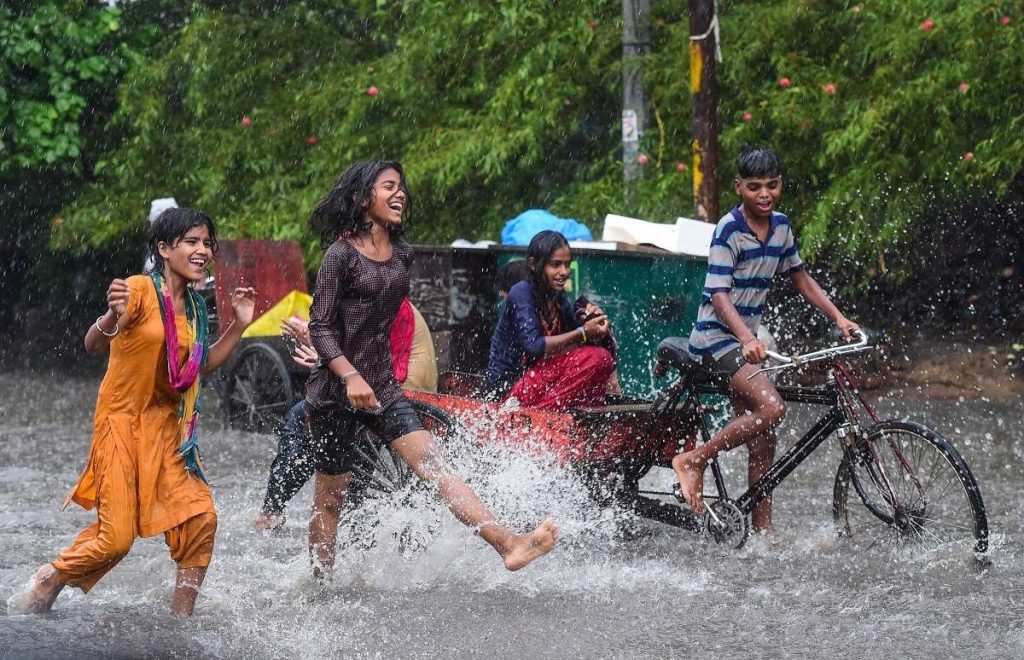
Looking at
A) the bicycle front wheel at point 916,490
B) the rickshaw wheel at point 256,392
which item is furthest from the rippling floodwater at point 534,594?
the rickshaw wheel at point 256,392

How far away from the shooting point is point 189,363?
534 centimetres

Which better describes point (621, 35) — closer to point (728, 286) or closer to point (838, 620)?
point (728, 286)

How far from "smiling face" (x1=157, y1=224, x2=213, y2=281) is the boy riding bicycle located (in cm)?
223

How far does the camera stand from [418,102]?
1412cm

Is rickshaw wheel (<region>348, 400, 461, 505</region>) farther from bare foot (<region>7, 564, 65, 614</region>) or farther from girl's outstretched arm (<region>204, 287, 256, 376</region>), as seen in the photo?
bare foot (<region>7, 564, 65, 614</region>)

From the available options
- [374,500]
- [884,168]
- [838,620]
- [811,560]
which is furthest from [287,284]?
[838,620]

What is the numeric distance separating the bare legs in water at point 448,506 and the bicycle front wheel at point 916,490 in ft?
4.99

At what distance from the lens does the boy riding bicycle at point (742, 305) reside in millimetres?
6449

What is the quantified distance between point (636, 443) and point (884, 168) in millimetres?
5453

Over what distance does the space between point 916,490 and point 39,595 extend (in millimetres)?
3409

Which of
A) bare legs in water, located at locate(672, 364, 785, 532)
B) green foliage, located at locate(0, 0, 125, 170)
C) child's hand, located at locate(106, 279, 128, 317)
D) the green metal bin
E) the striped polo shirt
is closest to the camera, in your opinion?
child's hand, located at locate(106, 279, 128, 317)

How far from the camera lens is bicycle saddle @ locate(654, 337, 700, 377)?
262 inches

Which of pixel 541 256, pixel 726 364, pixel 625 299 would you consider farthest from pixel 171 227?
pixel 625 299

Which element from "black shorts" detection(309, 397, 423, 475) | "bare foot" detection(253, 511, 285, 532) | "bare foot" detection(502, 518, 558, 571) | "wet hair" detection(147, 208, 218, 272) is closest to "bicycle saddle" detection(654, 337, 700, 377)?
"black shorts" detection(309, 397, 423, 475)
